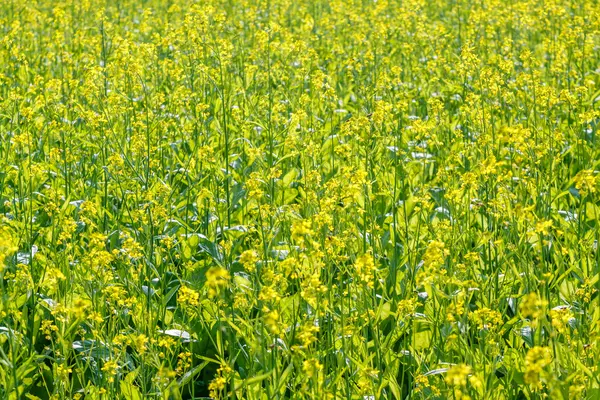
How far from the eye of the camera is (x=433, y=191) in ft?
17.3

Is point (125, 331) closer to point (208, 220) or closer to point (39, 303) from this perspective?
point (39, 303)

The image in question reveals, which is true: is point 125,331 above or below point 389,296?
above

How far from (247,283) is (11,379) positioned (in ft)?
3.96

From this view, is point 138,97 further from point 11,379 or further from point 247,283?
point 11,379

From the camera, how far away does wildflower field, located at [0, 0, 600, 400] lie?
3.16 metres

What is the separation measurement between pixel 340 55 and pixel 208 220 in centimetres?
411

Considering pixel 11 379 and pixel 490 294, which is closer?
pixel 11 379

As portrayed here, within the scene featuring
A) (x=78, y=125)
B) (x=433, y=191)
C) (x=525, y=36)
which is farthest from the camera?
(x=525, y=36)

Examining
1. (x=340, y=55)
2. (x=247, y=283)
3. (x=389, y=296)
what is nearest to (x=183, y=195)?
(x=247, y=283)

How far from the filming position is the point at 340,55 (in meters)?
8.50

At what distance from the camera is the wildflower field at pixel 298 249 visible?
3164mm

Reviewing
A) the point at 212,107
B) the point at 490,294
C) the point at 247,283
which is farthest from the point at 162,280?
the point at 212,107

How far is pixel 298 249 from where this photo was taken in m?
4.01

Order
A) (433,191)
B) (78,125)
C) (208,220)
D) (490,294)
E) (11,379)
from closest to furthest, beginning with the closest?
(11,379) → (490,294) → (208,220) → (433,191) → (78,125)
